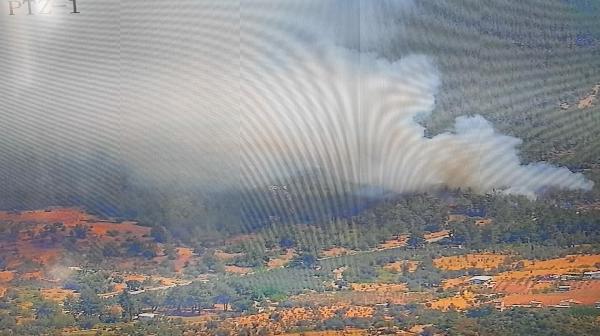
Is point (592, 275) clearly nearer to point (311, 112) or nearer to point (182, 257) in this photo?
point (311, 112)

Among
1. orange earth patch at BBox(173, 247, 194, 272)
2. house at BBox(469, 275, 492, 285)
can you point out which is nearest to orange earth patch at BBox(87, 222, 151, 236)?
orange earth patch at BBox(173, 247, 194, 272)

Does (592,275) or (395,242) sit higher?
(395,242)

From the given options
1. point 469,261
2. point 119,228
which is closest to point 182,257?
point 119,228

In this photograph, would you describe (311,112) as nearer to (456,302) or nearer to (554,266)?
(456,302)

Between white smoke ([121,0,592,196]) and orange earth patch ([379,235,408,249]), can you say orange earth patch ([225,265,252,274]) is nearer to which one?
white smoke ([121,0,592,196])

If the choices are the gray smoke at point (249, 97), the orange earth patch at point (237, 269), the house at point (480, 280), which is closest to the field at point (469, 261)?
the house at point (480, 280)

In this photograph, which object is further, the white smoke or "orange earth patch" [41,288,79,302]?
"orange earth patch" [41,288,79,302]

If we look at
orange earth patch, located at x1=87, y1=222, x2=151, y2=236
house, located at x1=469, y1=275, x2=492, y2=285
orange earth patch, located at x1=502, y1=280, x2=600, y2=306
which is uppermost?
orange earth patch, located at x1=87, y1=222, x2=151, y2=236

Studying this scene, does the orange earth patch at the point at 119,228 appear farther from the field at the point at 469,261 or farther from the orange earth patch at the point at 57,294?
the field at the point at 469,261

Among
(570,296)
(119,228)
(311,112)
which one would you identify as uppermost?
(311,112)
